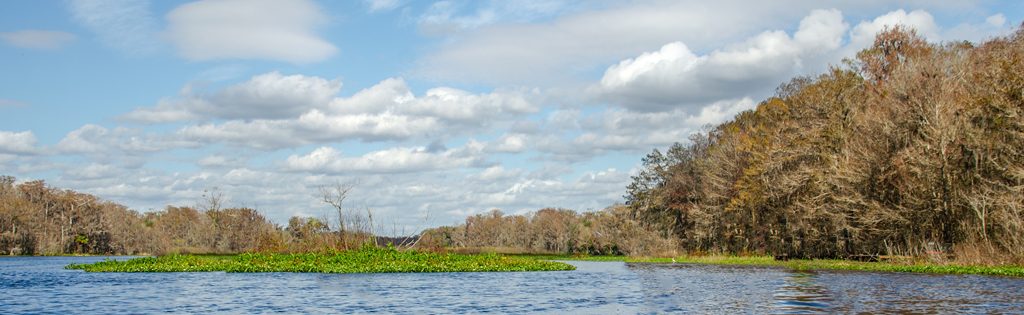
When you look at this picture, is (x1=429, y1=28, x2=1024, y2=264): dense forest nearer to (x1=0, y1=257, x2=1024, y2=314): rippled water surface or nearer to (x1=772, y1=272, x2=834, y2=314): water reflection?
(x1=0, y1=257, x2=1024, y2=314): rippled water surface

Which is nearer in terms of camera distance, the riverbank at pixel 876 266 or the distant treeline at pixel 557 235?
the riverbank at pixel 876 266

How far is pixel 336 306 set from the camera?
91.5 ft

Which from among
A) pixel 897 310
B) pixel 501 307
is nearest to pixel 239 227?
pixel 501 307

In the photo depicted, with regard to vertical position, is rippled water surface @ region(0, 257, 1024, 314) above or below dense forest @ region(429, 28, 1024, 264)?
below

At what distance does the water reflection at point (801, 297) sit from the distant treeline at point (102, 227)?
6559 cm

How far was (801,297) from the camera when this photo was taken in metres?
29.5

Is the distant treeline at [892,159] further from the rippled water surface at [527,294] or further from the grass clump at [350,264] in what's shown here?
the grass clump at [350,264]

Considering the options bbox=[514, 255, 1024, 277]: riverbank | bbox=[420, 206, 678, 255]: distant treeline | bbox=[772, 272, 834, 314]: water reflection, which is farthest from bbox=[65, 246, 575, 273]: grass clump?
bbox=[772, 272, 834, 314]: water reflection

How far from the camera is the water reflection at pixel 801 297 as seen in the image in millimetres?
25047

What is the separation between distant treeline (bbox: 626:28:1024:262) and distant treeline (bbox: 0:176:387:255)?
5129 centimetres

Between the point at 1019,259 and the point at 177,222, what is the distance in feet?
444

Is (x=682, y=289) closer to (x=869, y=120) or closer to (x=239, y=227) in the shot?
(x=869, y=120)

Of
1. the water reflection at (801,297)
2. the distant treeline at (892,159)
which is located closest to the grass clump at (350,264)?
the distant treeline at (892,159)

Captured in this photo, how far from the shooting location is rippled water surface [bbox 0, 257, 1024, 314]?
2636 centimetres
